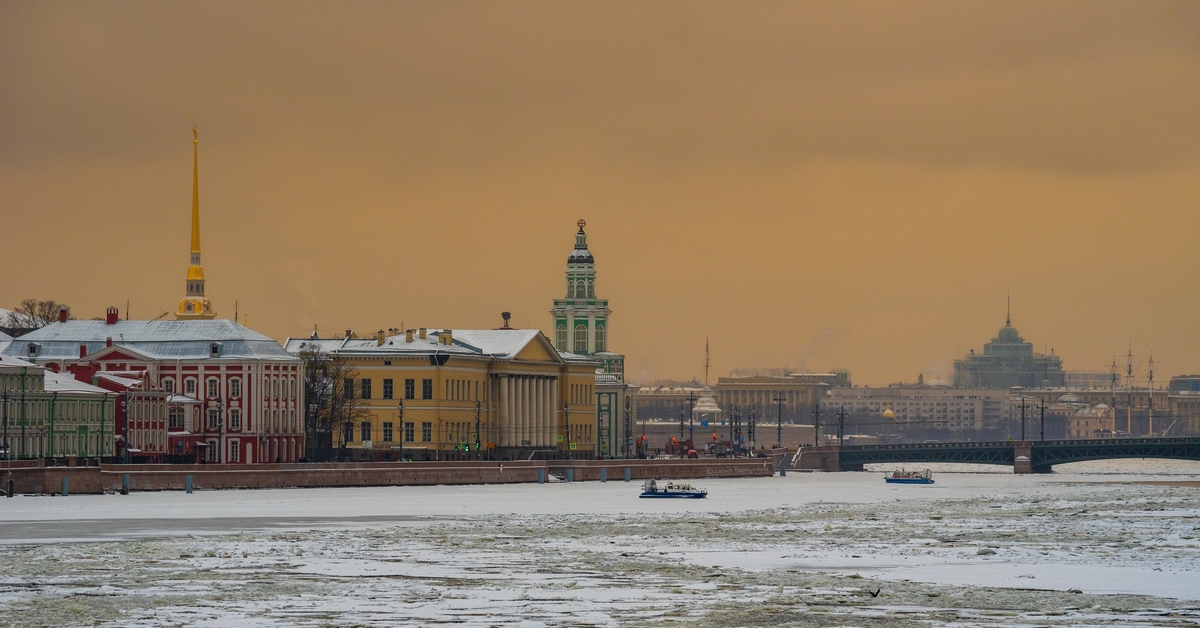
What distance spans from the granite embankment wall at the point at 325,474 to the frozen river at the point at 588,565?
6.31 metres

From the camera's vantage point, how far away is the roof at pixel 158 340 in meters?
116

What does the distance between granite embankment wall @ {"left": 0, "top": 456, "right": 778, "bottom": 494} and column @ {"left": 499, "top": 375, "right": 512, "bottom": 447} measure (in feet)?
55.5

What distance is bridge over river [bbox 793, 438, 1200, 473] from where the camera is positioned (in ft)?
Answer: 502

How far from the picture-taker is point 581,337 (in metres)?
175

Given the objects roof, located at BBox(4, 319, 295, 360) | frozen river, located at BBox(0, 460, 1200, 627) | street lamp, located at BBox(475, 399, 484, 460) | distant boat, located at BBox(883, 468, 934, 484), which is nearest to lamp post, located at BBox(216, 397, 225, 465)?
roof, located at BBox(4, 319, 295, 360)

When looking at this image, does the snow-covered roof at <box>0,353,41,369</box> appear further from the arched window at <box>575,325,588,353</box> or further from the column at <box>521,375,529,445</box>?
the arched window at <box>575,325,588,353</box>

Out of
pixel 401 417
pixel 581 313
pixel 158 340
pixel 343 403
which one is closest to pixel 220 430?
pixel 158 340

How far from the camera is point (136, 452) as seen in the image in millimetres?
104750

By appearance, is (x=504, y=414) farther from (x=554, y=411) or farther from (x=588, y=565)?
(x=588, y=565)

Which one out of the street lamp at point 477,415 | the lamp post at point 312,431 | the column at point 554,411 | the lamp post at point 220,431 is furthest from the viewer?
the column at point 554,411

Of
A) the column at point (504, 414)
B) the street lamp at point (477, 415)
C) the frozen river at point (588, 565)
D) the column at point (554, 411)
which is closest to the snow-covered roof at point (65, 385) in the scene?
the frozen river at point (588, 565)

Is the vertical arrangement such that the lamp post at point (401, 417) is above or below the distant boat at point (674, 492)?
above

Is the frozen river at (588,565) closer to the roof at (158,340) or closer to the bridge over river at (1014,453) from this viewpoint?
the roof at (158,340)

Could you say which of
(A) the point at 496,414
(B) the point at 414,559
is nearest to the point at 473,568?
(B) the point at 414,559
